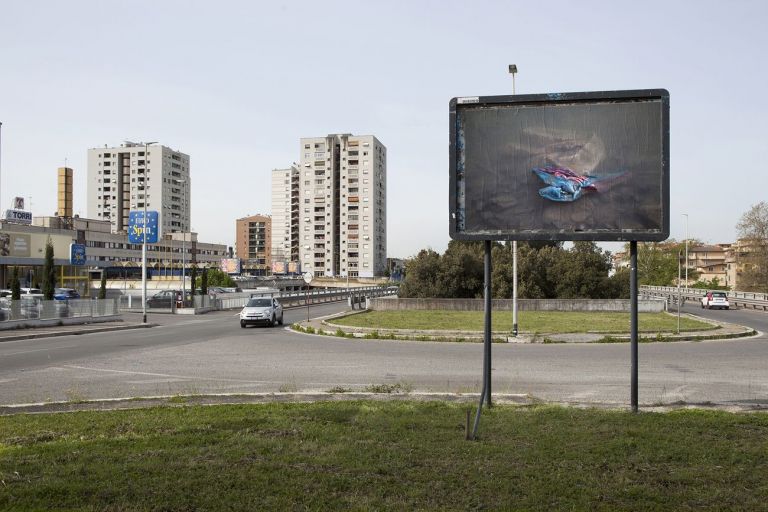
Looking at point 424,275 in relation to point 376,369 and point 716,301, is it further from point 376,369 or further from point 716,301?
point 376,369

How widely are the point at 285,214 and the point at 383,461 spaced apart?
557 ft

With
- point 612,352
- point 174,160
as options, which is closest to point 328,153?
point 174,160

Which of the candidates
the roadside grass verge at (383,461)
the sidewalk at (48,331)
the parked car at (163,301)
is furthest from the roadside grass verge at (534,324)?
the parked car at (163,301)

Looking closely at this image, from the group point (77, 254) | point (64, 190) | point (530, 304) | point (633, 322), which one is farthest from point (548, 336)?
point (64, 190)

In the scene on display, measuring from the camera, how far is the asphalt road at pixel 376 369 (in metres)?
11.7

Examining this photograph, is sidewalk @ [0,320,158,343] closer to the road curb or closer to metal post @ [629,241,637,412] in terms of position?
the road curb

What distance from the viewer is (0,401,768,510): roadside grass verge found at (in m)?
5.03

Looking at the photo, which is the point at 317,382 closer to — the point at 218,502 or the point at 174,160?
the point at 218,502

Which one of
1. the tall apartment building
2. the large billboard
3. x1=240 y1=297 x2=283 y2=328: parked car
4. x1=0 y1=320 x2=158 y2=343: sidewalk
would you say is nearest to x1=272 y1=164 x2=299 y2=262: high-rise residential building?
the tall apartment building

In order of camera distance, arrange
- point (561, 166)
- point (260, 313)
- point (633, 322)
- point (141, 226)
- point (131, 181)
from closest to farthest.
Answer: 1. point (633, 322)
2. point (561, 166)
3. point (260, 313)
4. point (141, 226)
5. point (131, 181)

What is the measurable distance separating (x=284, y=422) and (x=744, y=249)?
88.1m

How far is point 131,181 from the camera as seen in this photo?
156m

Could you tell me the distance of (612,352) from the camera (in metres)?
19.2

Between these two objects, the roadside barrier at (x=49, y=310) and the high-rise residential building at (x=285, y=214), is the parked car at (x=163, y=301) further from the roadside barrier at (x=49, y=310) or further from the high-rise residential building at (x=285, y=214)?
the high-rise residential building at (x=285, y=214)
